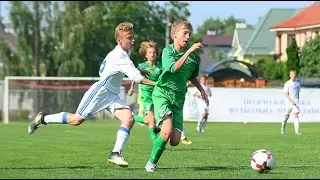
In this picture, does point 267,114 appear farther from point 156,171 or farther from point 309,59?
point 156,171

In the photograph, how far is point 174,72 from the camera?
10.8 m

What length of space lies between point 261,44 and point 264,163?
87.4 m

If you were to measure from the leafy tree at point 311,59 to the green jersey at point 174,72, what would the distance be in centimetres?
3942

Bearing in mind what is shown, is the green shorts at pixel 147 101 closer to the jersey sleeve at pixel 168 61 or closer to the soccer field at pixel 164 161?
the soccer field at pixel 164 161

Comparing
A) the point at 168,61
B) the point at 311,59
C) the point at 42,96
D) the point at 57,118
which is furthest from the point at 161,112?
the point at 311,59

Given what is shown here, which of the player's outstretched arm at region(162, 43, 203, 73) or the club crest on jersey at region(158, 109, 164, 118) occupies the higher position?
the player's outstretched arm at region(162, 43, 203, 73)

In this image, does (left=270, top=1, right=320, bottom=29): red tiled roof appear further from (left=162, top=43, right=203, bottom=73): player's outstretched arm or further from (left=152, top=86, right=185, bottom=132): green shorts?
(left=162, top=43, right=203, bottom=73): player's outstretched arm

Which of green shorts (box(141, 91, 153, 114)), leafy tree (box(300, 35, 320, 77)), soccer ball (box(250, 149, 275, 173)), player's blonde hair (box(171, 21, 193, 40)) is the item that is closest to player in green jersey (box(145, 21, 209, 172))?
player's blonde hair (box(171, 21, 193, 40))

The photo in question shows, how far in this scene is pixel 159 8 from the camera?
8262cm

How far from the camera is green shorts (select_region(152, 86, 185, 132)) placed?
432 inches

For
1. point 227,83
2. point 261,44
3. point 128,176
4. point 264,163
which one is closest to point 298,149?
point 264,163

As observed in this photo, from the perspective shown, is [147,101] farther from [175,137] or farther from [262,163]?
[262,163]

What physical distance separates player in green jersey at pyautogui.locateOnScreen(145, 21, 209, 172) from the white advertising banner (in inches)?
1039

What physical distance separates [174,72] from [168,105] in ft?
1.64
